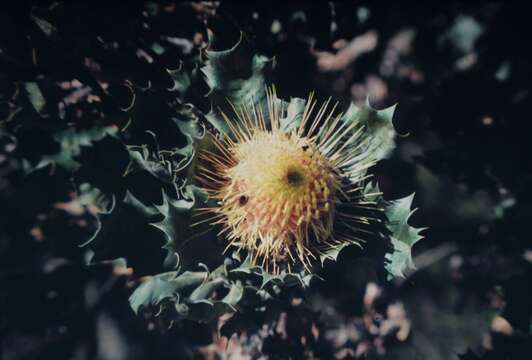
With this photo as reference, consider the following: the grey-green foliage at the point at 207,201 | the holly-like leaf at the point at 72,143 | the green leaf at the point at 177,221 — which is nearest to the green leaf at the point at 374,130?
the grey-green foliage at the point at 207,201

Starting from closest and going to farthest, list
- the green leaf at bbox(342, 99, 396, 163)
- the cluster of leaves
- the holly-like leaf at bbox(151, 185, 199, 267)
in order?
1. the holly-like leaf at bbox(151, 185, 199, 267)
2. the cluster of leaves
3. the green leaf at bbox(342, 99, 396, 163)

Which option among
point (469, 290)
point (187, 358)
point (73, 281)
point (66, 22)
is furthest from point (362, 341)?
point (66, 22)

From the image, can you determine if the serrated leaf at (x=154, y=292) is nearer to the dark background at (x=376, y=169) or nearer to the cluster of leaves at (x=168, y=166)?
the cluster of leaves at (x=168, y=166)

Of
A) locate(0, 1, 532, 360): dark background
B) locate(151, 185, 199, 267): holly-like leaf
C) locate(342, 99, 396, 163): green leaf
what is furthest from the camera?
locate(0, 1, 532, 360): dark background

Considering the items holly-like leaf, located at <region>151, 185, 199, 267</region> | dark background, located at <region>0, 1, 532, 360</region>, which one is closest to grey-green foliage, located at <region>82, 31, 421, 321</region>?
holly-like leaf, located at <region>151, 185, 199, 267</region>

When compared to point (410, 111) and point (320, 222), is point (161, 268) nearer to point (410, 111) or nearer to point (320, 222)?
point (320, 222)

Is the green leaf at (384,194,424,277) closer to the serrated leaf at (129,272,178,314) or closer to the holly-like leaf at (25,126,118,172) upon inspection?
the serrated leaf at (129,272,178,314)
